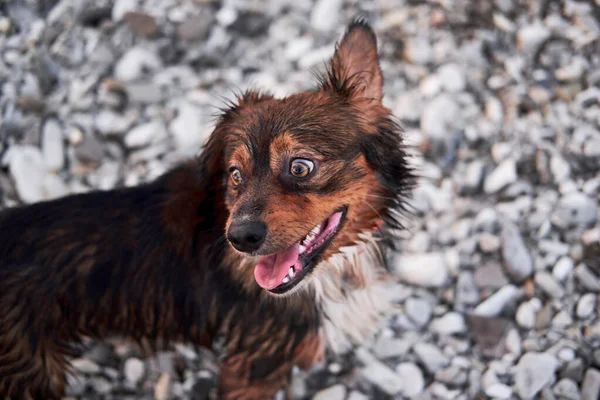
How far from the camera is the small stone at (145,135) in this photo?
4664 millimetres

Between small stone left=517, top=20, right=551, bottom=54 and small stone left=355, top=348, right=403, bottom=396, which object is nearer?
small stone left=355, top=348, right=403, bottom=396

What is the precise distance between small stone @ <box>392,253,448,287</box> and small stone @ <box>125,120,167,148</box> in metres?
2.07

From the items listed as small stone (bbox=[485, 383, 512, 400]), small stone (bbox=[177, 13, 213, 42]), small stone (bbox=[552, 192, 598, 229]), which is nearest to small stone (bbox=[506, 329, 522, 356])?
small stone (bbox=[485, 383, 512, 400])

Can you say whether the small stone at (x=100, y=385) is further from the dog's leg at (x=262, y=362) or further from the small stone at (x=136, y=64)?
the small stone at (x=136, y=64)

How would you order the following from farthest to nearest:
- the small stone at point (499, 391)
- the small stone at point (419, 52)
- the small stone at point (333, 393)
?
the small stone at point (419, 52) < the small stone at point (333, 393) < the small stone at point (499, 391)

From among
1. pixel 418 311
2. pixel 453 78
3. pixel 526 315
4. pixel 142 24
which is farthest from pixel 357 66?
pixel 142 24

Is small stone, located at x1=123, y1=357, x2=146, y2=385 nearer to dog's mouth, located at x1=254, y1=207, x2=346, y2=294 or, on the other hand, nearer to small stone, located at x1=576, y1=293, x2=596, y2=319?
dog's mouth, located at x1=254, y1=207, x2=346, y2=294

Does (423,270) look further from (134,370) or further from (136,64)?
(136,64)

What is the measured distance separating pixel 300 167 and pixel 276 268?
1.61 feet

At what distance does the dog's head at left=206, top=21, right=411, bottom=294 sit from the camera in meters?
2.64

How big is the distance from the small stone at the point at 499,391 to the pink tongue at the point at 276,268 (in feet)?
5.01

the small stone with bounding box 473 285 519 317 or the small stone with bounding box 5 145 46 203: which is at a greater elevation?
the small stone with bounding box 5 145 46 203

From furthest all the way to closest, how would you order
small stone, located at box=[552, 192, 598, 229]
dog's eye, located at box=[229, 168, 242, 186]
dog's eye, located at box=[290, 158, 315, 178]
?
small stone, located at box=[552, 192, 598, 229] → dog's eye, located at box=[229, 168, 242, 186] → dog's eye, located at box=[290, 158, 315, 178]

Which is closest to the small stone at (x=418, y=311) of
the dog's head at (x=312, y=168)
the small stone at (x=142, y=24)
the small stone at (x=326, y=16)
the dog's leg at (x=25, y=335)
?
the dog's head at (x=312, y=168)
